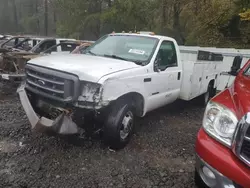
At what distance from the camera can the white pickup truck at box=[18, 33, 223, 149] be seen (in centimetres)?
325

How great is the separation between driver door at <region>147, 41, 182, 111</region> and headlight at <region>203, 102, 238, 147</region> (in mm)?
1864

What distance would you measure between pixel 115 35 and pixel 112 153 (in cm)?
256

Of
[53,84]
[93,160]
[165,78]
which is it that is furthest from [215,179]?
[165,78]

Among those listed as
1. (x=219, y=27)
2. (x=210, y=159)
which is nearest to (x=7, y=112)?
(x=210, y=159)

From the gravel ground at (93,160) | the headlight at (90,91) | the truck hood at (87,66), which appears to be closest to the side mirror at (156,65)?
the truck hood at (87,66)

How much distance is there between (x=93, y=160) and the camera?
11.5ft

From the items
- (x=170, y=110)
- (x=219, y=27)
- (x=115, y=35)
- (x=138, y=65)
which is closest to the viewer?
(x=138, y=65)

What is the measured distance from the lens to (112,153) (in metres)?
3.73

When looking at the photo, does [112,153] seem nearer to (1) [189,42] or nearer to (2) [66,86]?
(2) [66,86]

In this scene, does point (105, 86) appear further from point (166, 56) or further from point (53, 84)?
point (166, 56)

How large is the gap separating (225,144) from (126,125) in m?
1.91

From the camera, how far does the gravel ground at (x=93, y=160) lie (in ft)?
9.97

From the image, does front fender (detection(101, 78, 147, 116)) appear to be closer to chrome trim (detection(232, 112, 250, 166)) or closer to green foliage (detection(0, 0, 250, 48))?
chrome trim (detection(232, 112, 250, 166))

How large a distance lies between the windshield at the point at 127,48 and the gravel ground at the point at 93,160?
1.42 m
